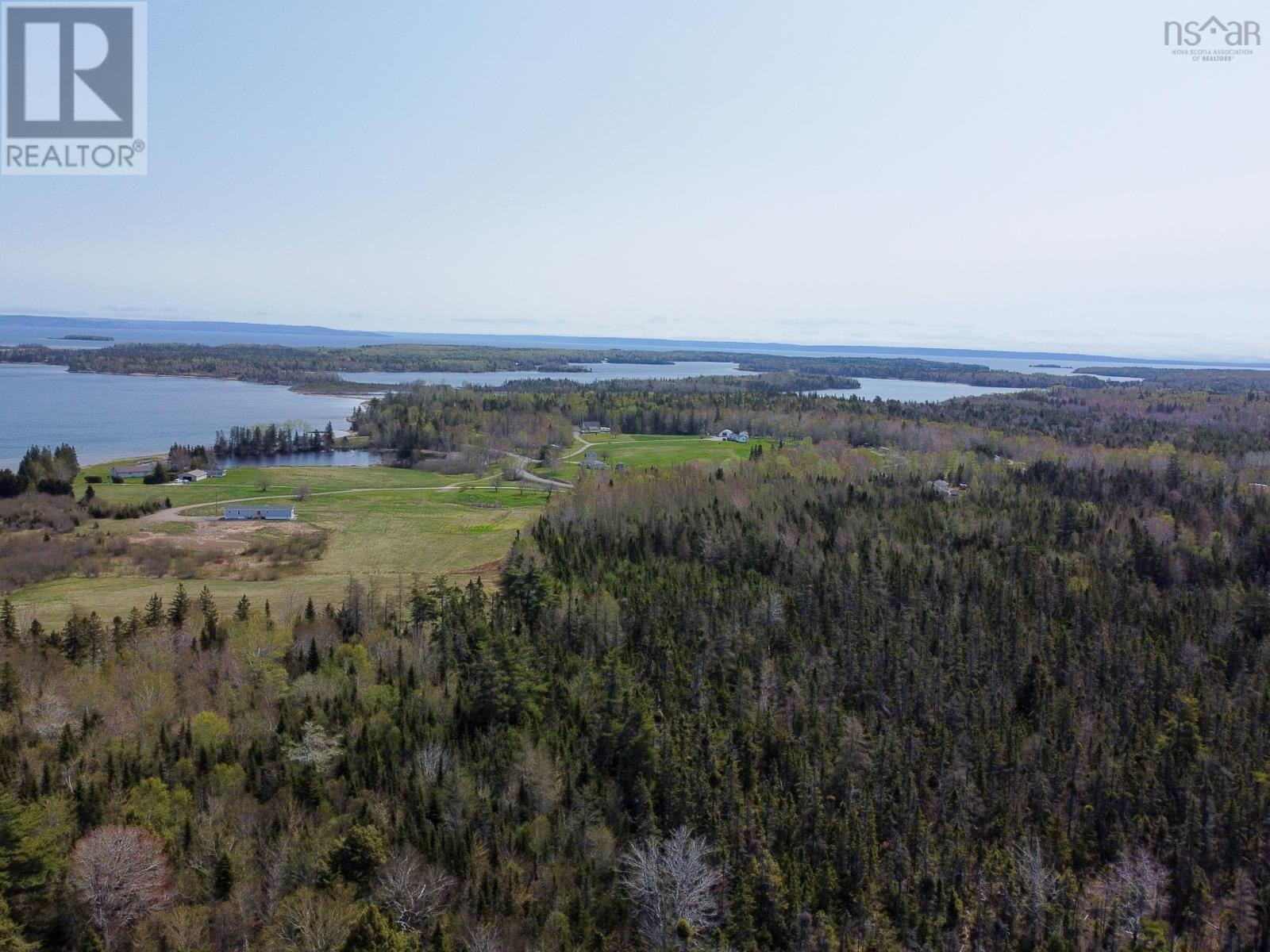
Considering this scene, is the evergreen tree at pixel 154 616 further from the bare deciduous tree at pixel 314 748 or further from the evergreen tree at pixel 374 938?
the evergreen tree at pixel 374 938

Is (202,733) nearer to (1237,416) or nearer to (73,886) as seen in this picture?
(73,886)

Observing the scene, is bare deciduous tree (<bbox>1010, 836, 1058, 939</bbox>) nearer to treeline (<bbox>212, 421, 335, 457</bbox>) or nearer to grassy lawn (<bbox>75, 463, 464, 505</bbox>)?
grassy lawn (<bbox>75, 463, 464, 505</bbox>)

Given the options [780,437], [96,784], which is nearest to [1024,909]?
[96,784]

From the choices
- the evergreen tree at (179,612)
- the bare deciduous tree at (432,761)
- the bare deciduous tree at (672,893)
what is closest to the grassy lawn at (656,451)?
the evergreen tree at (179,612)

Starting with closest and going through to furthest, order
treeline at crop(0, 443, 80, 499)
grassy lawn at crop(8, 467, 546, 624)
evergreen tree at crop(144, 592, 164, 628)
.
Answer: evergreen tree at crop(144, 592, 164, 628)
grassy lawn at crop(8, 467, 546, 624)
treeline at crop(0, 443, 80, 499)

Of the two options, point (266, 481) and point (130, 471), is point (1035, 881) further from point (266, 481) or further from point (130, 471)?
point (130, 471)

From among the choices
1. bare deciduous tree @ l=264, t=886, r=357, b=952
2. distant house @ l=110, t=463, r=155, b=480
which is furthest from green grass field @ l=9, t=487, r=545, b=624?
bare deciduous tree @ l=264, t=886, r=357, b=952
